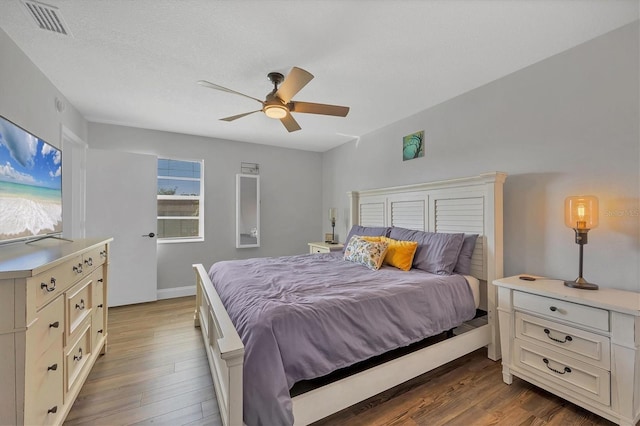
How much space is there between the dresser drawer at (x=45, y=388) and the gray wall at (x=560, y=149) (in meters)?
3.24

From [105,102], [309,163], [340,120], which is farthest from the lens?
[309,163]

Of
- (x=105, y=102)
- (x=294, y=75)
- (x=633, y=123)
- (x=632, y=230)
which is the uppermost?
(x=105, y=102)

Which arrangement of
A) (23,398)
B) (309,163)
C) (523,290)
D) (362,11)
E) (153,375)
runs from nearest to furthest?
(23,398) → (362,11) → (523,290) → (153,375) → (309,163)

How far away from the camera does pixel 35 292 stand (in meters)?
1.17

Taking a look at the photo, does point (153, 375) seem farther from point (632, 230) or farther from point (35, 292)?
point (632, 230)

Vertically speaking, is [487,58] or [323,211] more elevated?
[487,58]

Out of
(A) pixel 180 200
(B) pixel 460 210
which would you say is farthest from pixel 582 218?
(A) pixel 180 200

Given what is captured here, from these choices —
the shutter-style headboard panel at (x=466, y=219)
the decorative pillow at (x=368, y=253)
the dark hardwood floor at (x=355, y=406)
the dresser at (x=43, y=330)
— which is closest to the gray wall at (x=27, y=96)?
the dresser at (x=43, y=330)

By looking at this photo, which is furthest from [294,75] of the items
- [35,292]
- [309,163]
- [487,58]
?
[309,163]

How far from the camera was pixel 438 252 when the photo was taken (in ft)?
8.19

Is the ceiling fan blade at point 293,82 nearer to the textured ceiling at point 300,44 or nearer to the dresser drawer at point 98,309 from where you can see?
the textured ceiling at point 300,44

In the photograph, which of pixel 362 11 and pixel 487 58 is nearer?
pixel 362 11

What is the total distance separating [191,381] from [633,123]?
3.58 m

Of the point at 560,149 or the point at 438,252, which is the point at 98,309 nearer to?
the point at 438,252
